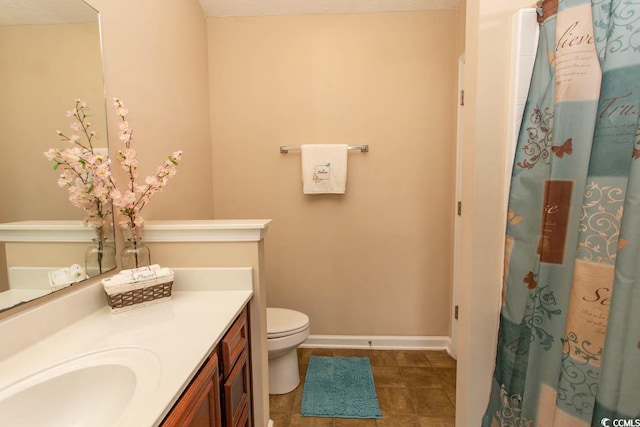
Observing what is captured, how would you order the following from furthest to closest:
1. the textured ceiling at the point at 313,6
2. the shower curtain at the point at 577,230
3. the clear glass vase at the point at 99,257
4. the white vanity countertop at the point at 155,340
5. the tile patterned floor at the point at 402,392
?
1. the textured ceiling at the point at 313,6
2. the tile patterned floor at the point at 402,392
3. the clear glass vase at the point at 99,257
4. the shower curtain at the point at 577,230
5. the white vanity countertop at the point at 155,340

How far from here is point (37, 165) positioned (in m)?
0.88

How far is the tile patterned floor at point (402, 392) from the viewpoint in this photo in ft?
5.41

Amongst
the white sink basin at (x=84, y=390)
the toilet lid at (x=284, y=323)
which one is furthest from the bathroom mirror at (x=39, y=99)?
the toilet lid at (x=284, y=323)

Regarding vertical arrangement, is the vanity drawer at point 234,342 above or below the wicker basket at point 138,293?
below

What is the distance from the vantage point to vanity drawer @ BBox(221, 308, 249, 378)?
0.96m

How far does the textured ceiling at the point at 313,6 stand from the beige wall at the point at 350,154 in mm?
48

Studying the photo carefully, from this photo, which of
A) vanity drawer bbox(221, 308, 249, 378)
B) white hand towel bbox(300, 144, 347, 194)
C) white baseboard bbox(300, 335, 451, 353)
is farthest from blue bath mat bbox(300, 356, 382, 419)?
white hand towel bbox(300, 144, 347, 194)

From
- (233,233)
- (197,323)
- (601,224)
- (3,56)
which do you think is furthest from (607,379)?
(3,56)

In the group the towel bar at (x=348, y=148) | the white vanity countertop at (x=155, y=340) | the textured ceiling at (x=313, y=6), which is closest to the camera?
the white vanity countertop at (x=155, y=340)

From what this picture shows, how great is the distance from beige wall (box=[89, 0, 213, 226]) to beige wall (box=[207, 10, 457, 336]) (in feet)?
0.72

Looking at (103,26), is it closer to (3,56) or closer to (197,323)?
(3,56)

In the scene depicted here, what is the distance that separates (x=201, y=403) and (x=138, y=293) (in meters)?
0.48

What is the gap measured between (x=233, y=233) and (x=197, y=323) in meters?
0.40

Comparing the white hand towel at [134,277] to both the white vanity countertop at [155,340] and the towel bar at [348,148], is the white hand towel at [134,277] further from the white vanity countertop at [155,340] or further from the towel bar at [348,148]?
the towel bar at [348,148]
